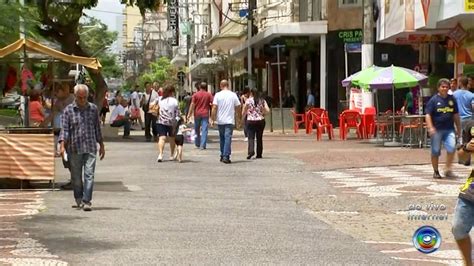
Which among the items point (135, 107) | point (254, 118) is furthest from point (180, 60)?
point (254, 118)

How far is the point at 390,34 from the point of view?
2650cm

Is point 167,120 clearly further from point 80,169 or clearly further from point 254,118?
point 80,169

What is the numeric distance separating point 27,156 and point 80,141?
2.27 metres

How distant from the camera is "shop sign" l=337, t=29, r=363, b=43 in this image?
111 ft

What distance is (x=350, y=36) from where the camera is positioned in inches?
1342

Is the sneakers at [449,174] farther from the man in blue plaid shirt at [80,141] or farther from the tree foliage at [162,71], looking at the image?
the tree foliage at [162,71]

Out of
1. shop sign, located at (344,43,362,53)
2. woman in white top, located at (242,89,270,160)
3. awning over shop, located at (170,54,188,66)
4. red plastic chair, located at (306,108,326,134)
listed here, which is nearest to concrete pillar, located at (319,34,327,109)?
shop sign, located at (344,43,362,53)

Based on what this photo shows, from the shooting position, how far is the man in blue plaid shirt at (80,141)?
11938 mm

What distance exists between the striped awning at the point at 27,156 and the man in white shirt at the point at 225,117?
5.66 meters

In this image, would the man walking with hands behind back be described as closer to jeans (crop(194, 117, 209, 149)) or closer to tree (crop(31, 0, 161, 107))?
jeans (crop(194, 117, 209, 149))

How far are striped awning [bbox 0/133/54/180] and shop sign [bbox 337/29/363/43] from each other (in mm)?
21357

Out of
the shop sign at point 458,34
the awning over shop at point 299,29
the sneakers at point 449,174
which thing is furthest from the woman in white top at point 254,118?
the awning over shop at point 299,29

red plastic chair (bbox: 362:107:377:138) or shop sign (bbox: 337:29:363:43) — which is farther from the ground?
shop sign (bbox: 337:29:363:43)

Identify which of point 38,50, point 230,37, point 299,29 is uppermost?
point 230,37
